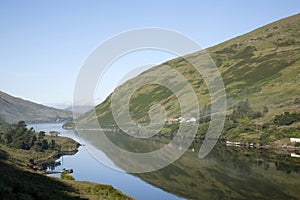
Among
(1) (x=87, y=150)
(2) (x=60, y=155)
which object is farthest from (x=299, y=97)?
(2) (x=60, y=155)

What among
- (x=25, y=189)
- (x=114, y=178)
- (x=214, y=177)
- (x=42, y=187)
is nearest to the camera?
(x=25, y=189)

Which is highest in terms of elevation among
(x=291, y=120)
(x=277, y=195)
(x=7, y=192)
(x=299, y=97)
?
(x=299, y=97)

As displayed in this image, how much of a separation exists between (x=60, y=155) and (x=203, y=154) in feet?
188

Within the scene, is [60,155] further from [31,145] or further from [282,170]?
[282,170]

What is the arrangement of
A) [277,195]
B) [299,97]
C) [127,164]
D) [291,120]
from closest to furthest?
1. [277,195]
2. [127,164]
3. [291,120]
4. [299,97]

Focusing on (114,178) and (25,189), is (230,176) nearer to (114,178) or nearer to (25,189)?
(114,178)

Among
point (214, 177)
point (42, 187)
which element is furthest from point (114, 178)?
point (42, 187)

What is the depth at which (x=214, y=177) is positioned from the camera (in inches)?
3499

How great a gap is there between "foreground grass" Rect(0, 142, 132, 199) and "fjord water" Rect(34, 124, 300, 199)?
792 inches

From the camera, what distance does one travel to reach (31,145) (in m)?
137

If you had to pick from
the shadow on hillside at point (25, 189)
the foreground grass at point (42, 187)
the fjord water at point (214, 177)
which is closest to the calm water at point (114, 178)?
the fjord water at point (214, 177)

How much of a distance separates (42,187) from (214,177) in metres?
59.8

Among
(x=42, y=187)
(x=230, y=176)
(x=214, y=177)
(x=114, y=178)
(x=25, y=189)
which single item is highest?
(x=25, y=189)

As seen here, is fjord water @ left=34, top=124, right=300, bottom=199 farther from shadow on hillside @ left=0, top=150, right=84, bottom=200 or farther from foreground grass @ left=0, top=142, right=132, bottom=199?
shadow on hillside @ left=0, top=150, right=84, bottom=200
